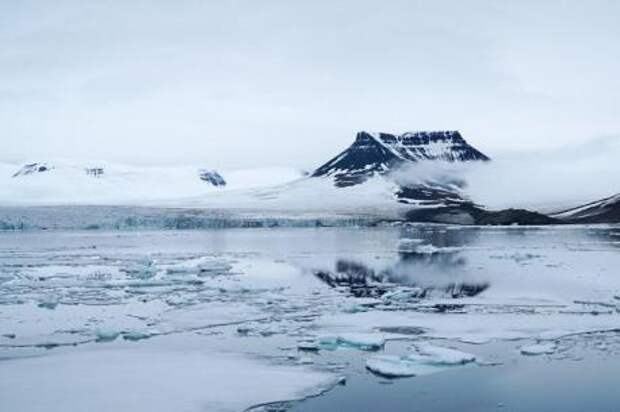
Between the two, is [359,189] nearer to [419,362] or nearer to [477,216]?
[477,216]

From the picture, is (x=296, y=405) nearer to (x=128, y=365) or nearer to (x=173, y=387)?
(x=173, y=387)

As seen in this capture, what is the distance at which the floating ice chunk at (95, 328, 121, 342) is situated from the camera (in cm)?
1120

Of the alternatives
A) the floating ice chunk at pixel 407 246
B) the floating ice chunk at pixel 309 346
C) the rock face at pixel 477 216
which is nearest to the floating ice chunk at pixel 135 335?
the floating ice chunk at pixel 309 346

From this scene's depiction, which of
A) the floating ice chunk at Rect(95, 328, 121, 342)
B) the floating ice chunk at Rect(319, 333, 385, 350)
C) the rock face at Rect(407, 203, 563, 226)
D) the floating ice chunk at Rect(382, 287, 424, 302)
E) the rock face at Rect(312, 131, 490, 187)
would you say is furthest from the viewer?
the rock face at Rect(312, 131, 490, 187)

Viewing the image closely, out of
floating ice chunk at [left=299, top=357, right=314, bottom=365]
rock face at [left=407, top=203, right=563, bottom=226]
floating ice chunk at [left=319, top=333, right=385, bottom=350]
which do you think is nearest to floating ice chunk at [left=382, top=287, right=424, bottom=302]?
floating ice chunk at [left=319, top=333, right=385, bottom=350]

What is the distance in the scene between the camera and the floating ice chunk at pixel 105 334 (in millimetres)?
11195

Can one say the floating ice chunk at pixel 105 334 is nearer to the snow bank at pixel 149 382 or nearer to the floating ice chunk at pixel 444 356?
the snow bank at pixel 149 382

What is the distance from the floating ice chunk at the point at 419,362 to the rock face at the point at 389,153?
138089 millimetres

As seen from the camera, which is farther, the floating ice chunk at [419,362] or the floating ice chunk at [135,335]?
the floating ice chunk at [135,335]

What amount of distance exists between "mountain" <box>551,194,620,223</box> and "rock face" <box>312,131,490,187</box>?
4524cm

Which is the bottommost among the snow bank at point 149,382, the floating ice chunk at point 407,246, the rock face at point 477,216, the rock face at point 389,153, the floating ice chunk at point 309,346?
the snow bank at point 149,382

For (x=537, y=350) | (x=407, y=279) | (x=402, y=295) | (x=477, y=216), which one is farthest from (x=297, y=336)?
(x=477, y=216)

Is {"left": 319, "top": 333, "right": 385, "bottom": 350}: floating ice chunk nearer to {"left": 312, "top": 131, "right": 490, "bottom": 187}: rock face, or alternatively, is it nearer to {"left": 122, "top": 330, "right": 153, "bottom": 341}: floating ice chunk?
{"left": 122, "top": 330, "right": 153, "bottom": 341}: floating ice chunk

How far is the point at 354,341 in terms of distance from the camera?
1055 centimetres
